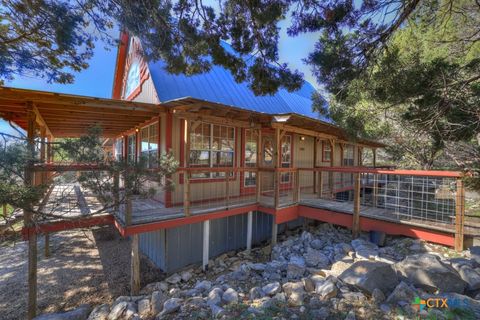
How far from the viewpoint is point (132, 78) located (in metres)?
10.0

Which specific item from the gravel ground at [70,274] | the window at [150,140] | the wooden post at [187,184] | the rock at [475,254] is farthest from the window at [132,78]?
the rock at [475,254]

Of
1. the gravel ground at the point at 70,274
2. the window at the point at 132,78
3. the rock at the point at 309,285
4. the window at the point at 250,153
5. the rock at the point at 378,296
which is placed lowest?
the gravel ground at the point at 70,274

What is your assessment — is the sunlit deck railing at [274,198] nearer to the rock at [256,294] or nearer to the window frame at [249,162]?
the window frame at [249,162]

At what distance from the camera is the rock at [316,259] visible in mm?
5062

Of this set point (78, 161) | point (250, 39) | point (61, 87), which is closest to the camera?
point (78, 161)

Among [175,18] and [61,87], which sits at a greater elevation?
[175,18]

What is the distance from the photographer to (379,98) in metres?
3.88

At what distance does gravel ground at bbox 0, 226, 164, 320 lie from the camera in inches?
205

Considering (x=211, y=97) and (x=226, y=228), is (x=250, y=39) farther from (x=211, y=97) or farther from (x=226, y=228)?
(x=226, y=228)

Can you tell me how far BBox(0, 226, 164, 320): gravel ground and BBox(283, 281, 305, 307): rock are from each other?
12.1 feet

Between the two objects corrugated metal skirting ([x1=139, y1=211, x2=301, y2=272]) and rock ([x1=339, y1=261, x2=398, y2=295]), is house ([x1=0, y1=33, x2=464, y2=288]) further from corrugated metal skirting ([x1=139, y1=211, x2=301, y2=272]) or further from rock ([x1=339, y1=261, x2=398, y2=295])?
rock ([x1=339, y1=261, x2=398, y2=295])

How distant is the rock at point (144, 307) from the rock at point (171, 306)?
414 millimetres

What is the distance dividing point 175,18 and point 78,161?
302 centimetres

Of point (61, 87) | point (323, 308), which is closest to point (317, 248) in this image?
point (323, 308)
